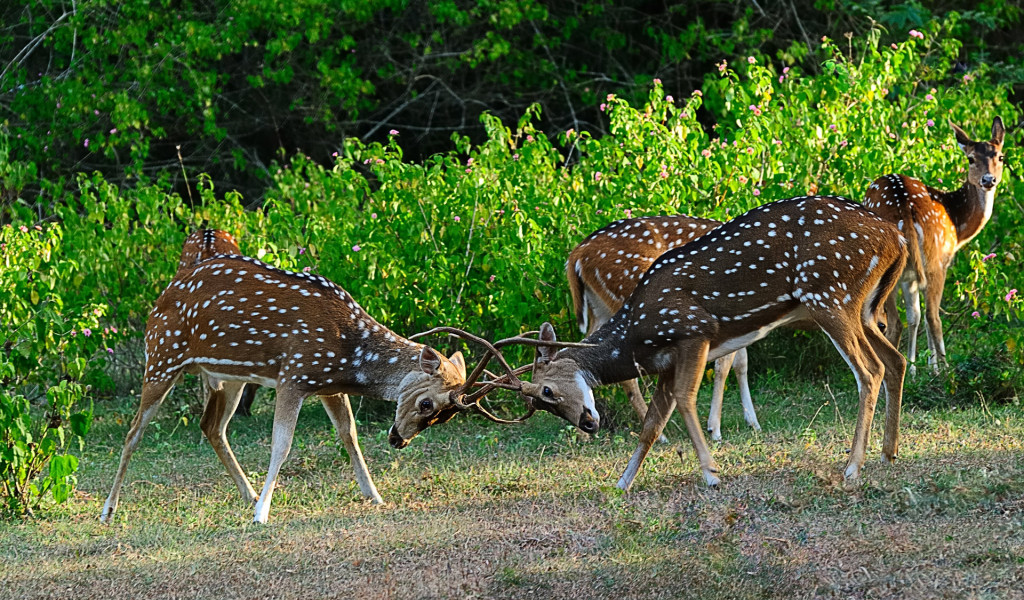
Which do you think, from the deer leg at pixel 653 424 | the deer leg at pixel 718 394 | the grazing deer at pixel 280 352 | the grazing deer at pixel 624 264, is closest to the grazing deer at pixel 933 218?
the deer leg at pixel 718 394

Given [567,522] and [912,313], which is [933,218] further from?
[567,522]

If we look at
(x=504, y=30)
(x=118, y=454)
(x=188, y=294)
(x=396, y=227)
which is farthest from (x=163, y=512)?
(x=504, y=30)

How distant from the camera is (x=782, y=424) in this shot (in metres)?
8.87

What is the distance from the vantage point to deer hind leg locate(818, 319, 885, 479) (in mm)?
6895

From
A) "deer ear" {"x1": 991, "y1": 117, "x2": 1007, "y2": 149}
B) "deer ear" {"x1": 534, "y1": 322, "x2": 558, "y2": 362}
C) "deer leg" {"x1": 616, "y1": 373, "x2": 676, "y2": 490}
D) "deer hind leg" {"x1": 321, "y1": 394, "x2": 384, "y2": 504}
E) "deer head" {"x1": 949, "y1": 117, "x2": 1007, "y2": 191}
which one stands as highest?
"deer ear" {"x1": 991, "y1": 117, "x2": 1007, "y2": 149}

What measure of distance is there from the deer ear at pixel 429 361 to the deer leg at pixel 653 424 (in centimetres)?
120

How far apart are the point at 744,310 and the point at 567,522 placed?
1.53m

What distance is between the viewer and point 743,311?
701 centimetres

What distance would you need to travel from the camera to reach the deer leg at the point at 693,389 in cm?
707

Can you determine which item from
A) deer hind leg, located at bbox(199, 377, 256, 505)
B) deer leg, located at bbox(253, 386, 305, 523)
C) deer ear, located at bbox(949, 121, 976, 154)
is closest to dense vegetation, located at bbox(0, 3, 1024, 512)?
deer ear, located at bbox(949, 121, 976, 154)

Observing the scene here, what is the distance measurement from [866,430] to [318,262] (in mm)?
4540

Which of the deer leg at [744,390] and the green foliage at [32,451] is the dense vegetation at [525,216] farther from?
the deer leg at [744,390]

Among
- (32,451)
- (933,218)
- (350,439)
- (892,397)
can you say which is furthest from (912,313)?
(32,451)

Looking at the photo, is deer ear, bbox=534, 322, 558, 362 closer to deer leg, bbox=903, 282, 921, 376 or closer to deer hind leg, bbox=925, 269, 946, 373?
deer hind leg, bbox=925, 269, 946, 373
